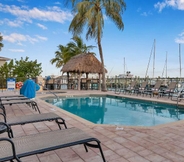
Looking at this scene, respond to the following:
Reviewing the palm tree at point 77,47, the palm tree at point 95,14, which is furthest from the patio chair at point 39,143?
the palm tree at point 77,47

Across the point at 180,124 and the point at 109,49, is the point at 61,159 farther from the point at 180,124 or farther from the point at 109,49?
the point at 109,49

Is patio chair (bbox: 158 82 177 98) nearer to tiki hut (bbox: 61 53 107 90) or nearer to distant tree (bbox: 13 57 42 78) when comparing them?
tiki hut (bbox: 61 53 107 90)

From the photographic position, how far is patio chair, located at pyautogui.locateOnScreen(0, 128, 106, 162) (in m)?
1.67

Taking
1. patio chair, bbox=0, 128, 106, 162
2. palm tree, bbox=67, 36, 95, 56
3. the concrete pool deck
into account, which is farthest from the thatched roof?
patio chair, bbox=0, 128, 106, 162

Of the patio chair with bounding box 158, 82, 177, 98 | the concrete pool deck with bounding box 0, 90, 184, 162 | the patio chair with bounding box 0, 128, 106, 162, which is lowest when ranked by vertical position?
the concrete pool deck with bounding box 0, 90, 184, 162

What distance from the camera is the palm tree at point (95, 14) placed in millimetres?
13609

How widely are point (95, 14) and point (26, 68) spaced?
35.3 feet

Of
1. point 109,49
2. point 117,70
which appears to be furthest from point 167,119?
point 117,70

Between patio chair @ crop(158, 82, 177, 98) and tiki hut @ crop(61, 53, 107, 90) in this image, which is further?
tiki hut @ crop(61, 53, 107, 90)

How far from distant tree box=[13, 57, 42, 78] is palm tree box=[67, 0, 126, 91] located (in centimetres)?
880

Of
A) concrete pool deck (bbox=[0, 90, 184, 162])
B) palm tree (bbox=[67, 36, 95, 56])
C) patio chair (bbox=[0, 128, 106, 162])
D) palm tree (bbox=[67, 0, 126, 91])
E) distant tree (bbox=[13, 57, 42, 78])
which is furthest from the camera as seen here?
palm tree (bbox=[67, 36, 95, 56])

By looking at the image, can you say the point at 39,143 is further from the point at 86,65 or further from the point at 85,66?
the point at 86,65

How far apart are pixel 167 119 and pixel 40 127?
4.57 m

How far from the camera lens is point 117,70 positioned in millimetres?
22500
